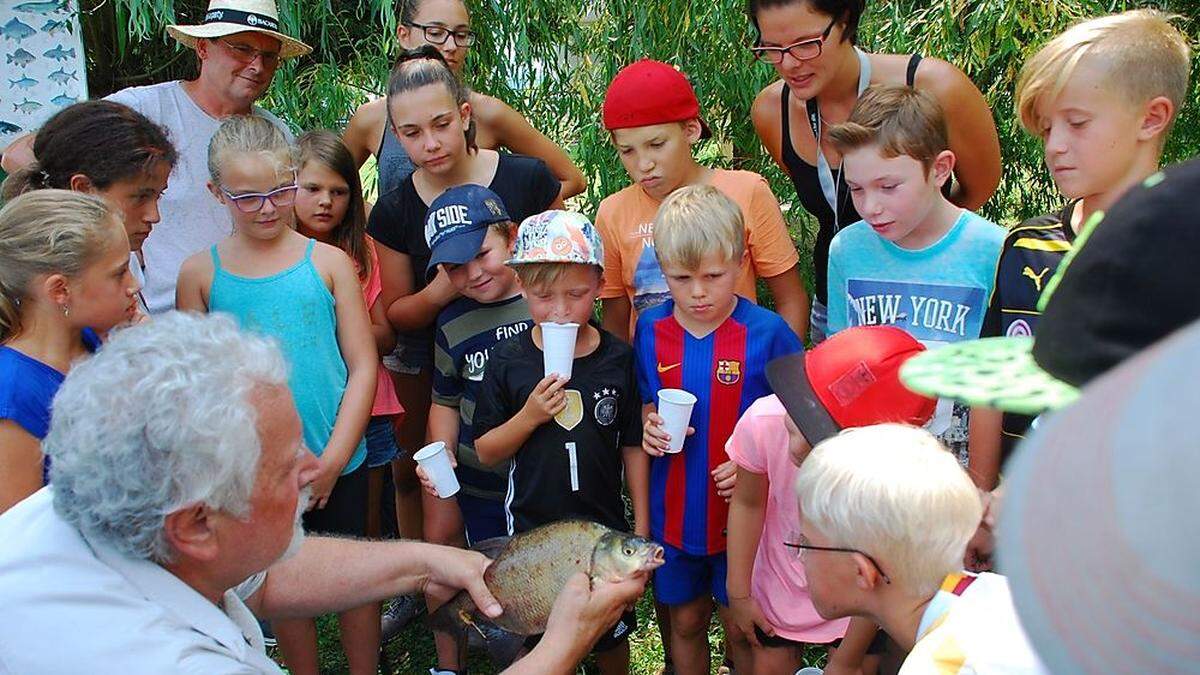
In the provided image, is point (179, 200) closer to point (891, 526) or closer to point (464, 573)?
point (464, 573)

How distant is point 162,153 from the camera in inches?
121

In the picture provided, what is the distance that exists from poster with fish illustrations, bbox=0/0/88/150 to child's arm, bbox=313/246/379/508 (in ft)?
6.61

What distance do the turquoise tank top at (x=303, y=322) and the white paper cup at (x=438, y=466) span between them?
0.47m

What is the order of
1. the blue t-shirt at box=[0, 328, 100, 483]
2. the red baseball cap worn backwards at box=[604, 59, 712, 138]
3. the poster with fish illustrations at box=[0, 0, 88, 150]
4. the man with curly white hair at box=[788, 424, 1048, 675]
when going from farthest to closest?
the poster with fish illustrations at box=[0, 0, 88, 150] < the red baseball cap worn backwards at box=[604, 59, 712, 138] < the blue t-shirt at box=[0, 328, 100, 483] < the man with curly white hair at box=[788, 424, 1048, 675]

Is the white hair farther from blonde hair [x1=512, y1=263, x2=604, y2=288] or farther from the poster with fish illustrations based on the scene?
the poster with fish illustrations

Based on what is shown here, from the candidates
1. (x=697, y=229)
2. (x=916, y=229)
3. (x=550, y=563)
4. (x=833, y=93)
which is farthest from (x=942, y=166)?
(x=550, y=563)

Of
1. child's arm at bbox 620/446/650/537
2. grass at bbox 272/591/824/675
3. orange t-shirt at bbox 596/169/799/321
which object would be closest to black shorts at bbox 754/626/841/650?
child's arm at bbox 620/446/650/537

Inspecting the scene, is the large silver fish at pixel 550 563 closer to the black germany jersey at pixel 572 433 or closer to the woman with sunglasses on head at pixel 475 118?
the black germany jersey at pixel 572 433

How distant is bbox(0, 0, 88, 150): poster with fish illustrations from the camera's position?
4.39 m

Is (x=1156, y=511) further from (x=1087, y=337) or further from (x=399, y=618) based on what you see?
(x=399, y=618)

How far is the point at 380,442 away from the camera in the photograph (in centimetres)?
361

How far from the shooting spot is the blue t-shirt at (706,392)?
298cm

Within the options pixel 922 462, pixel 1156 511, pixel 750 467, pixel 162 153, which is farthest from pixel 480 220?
pixel 1156 511

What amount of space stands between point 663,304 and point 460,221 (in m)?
0.72
